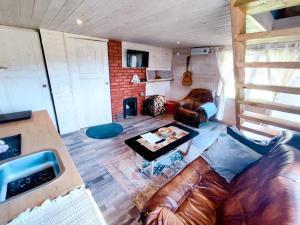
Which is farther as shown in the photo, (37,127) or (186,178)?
(37,127)

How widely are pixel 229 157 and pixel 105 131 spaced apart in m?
2.66

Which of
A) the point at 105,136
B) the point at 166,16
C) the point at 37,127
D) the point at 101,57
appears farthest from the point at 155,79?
the point at 37,127

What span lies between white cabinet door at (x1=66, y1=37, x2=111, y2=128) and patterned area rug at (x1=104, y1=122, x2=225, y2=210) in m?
1.58

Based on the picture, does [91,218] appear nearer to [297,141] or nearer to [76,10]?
[297,141]

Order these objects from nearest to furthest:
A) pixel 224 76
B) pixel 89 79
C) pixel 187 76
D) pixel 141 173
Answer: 1. pixel 141 173
2. pixel 89 79
3. pixel 224 76
4. pixel 187 76

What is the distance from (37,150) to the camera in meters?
1.15

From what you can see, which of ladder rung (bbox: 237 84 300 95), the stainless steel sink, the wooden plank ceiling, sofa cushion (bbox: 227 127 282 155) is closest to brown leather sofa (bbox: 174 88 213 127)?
sofa cushion (bbox: 227 127 282 155)

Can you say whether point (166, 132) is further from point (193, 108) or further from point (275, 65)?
point (193, 108)

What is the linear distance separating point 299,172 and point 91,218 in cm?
121

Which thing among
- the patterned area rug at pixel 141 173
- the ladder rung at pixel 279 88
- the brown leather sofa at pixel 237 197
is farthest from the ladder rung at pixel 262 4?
the patterned area rug at pixel 141 173

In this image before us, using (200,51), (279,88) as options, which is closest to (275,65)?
(279,88)

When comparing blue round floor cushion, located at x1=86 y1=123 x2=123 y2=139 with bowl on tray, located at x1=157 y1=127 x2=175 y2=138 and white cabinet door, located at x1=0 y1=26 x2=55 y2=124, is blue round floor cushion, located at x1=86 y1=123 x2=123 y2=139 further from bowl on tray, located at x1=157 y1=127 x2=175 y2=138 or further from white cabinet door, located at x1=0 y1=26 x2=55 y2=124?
bowl on tray, located at x1=157 y1=127 x2=175 y2=138

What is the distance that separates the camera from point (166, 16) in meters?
1.67

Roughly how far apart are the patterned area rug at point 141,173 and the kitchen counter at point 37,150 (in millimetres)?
1051
